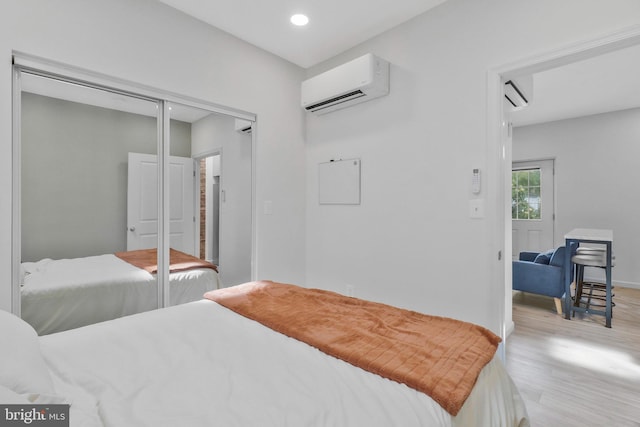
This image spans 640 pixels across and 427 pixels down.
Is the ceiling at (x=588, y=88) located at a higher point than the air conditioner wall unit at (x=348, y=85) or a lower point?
higher

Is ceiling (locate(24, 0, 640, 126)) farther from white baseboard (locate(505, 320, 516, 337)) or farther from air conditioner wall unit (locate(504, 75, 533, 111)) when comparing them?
white baseboard (locate(505, 320, 516, 337))

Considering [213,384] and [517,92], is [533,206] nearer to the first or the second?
[517,92]

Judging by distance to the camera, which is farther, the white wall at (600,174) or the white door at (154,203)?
the white wall at (600,174)

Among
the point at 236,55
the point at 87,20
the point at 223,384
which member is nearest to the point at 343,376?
the point at 223,384

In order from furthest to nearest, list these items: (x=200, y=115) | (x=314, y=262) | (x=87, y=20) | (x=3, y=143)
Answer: (x=314, y=262) < (x=200, y=115) < (x=87, y=20) < (x=3, y=143)

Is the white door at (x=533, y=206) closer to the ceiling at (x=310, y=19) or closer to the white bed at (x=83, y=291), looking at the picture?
the ceiling at (x=310, y=19)

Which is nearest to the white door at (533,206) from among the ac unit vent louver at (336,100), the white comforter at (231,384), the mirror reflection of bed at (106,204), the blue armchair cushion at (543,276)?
the blue armchair cushion at (543,276)

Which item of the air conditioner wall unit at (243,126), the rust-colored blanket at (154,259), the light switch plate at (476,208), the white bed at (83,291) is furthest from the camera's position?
the air conditioner wall unit at (243,126)

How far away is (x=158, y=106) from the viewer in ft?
8.06

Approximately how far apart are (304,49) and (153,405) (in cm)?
302

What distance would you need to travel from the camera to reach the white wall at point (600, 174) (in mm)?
4719

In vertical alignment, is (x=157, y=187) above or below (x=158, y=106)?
below

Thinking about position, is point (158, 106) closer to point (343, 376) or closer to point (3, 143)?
point (3, 143)

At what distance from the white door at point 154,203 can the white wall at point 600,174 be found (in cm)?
569
